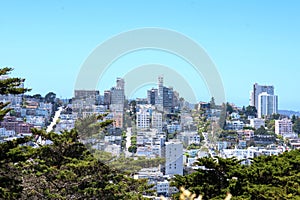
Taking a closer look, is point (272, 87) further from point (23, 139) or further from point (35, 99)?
point (23, 139)

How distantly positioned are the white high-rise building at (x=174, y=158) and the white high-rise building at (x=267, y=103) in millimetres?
53666

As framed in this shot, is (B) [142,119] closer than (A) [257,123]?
Yes

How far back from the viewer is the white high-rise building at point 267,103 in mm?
63213

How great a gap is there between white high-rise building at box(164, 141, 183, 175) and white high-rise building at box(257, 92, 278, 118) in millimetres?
53666

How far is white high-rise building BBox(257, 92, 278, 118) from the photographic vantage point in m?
63.2

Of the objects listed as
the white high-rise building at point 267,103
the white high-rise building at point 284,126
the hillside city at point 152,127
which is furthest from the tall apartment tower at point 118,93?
the white high-rise building at point 267,103

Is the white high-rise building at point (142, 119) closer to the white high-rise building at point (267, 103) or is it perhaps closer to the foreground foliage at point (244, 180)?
the foreground foliage at point (244, 180)

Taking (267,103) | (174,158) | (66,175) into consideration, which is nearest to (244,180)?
(174,158)

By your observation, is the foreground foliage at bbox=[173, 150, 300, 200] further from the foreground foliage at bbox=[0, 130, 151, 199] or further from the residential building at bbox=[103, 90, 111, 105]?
the foreground foliage at bbox=[0, 130, 151, 199]

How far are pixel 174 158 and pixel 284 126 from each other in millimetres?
49639

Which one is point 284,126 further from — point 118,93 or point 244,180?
point 118,93

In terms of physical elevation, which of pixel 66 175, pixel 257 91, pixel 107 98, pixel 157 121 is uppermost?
pixel 257 91

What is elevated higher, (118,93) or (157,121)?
(118,93)

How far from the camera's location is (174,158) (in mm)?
9164
